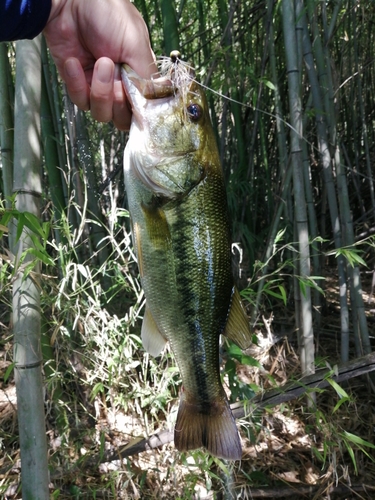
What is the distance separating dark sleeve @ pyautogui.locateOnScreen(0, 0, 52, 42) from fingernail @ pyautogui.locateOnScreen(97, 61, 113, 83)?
22cm

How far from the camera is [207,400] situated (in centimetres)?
133

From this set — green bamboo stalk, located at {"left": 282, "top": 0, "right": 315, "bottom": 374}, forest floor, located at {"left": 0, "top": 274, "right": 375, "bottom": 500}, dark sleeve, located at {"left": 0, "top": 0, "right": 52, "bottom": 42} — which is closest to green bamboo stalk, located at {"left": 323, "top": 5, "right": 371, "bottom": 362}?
forest floor, located at {"left": 0, "top": 274, "right": 375, "bottom": 500}

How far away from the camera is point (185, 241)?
1.27 m

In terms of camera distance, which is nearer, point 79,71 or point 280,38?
point 79,71

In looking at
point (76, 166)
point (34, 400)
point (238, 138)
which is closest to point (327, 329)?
point (238, 138)

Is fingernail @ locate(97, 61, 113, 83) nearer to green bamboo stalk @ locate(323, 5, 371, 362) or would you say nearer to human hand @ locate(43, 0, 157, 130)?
human hand @ locate(43, 0, 157, 130)

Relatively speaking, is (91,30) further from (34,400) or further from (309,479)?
(309,479)

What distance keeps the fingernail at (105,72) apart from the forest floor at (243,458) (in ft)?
4.23

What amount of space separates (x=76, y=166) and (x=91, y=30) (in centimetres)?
93

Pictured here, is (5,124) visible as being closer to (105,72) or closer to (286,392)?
(105,72)

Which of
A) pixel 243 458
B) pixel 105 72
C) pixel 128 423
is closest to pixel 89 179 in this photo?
pixel 128 423

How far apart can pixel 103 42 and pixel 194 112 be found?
39 cm

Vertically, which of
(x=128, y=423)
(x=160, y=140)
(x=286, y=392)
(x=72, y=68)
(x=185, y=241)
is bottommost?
(x=128, y=423)

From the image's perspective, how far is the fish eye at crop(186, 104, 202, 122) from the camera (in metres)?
1.29
